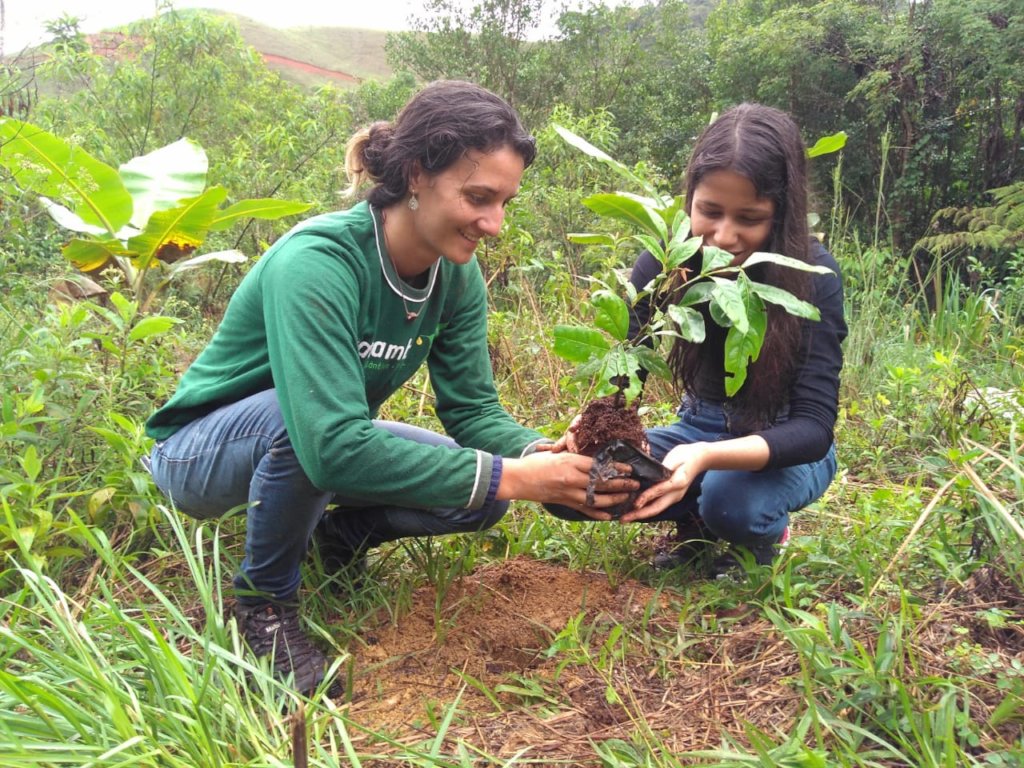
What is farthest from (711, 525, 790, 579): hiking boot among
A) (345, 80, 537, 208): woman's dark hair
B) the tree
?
the tree

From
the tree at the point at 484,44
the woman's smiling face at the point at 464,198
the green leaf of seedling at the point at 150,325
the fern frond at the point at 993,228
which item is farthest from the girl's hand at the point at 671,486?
the tree at the point at 484,44

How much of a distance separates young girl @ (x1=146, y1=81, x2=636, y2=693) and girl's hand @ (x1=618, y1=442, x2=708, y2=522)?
58 millimetres

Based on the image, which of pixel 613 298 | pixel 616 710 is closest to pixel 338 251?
pixel 613 298

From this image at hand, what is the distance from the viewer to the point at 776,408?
2018 millimetres

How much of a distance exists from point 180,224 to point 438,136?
177 centimetres

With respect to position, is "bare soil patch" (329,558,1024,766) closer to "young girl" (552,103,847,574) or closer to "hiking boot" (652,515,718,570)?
"hiking boot" (652,515,718,570)

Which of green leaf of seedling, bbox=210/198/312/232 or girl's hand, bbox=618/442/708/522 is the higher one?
green leaf of seedling, bbox=210/198/312/232

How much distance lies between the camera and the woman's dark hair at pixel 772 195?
1.80 metres

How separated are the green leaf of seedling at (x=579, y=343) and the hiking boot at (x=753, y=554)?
2.54 feet

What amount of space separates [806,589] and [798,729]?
0.52m

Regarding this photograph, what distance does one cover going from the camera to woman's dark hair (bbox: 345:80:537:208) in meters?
1.64

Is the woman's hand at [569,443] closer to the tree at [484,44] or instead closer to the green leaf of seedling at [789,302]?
the green leaf of seedling at [789,302]

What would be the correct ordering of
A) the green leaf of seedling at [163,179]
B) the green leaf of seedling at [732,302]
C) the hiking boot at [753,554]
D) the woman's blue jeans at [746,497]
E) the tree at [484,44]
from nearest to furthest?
the green leaf of seedling at [732,302], the woman's blue jeans at [746,497], the hiking boot at [753,554], the green leaf of seedling at [163,179], the tree at [484,44]

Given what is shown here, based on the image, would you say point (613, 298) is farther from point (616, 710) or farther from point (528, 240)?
point (528, 240)
